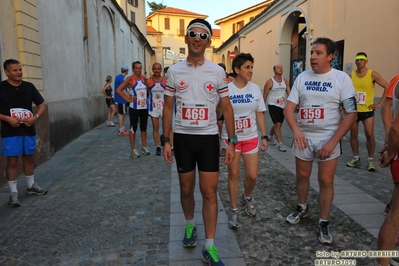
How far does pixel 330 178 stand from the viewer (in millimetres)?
3262

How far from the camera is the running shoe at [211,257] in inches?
110

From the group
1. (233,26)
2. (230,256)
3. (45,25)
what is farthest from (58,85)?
(233,26)

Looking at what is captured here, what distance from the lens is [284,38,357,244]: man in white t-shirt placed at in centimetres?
318

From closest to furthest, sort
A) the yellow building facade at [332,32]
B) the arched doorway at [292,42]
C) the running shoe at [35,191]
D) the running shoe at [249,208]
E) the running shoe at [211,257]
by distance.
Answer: the running shoe at [211,257], the running shoe at [249,208], the running shoe at [35,191], the yellow building facade at [332,32], the arched doorway at [292,42]

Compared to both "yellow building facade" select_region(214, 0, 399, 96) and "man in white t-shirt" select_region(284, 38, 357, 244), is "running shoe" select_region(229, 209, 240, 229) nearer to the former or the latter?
"man in white t-shirt" select_region(284, 38, 357, 244)

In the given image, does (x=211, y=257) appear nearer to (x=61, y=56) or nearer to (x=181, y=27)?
(x=61, y=56)

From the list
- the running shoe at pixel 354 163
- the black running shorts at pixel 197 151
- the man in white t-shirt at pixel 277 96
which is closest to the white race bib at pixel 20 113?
the black running shorts at pixel 197 151

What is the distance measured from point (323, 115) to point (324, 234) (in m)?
1.21

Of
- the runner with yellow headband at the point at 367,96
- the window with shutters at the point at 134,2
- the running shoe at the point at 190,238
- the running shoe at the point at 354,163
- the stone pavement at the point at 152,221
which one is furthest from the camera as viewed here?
the window with shutters at the point at 134,2

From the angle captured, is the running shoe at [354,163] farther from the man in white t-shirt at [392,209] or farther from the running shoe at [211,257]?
the running shoe at [211,257]

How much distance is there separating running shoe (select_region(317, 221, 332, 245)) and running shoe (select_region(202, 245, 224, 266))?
1138 mm

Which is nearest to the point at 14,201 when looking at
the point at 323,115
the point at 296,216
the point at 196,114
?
the point at 196,114

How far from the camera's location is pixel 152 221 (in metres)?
3.90

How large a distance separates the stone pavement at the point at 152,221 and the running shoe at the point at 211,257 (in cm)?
15
